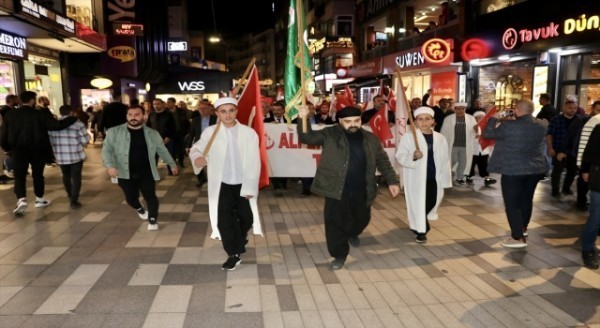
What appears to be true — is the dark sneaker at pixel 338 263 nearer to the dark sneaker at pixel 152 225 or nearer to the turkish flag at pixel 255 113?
the turkish flag at pixel 255 113

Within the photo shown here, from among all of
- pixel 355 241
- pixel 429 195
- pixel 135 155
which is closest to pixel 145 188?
pixel 135 155

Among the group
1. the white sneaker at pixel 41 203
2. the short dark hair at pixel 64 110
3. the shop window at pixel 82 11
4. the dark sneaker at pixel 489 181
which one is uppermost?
the shop window at pixel 82 11

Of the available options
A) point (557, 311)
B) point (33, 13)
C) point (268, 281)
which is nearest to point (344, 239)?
point (268, 281)

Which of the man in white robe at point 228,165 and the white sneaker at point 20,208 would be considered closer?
the man in white robe at point 228,165

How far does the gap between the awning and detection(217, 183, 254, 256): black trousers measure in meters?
28.3

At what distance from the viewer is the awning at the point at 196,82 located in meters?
34.1

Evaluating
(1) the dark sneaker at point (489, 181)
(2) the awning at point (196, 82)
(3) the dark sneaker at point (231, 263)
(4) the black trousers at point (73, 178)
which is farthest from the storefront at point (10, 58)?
(2) the awning at point (196, 82)

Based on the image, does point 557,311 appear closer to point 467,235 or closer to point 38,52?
point 467,235

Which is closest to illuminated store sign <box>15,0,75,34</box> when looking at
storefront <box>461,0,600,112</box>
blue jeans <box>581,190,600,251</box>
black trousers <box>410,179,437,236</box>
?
black trousers <box>410,179,437,236</box>

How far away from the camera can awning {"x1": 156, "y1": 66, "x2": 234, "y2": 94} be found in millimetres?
34094

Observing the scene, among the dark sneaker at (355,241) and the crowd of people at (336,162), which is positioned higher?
the crowd of people at (336,162)

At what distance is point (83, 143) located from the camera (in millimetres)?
8812

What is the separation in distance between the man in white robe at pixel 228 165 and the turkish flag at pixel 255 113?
0.62 meters

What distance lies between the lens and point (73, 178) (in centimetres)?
859
